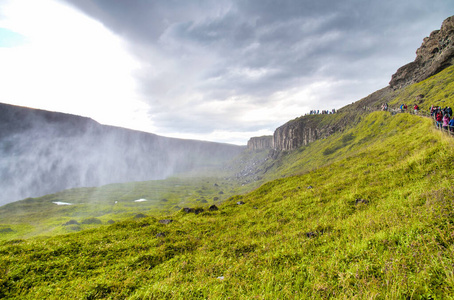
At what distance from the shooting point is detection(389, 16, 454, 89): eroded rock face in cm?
6900

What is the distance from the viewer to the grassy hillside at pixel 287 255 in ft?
19.3

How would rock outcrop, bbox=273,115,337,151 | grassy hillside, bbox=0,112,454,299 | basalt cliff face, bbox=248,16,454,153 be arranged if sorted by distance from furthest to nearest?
rock outcrop, bbox=273,115,337,151
basalt cliff face, bbox=248,16,454,153
grassy hillside, bbox=0,112,454,299

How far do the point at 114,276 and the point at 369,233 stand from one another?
12608 mm

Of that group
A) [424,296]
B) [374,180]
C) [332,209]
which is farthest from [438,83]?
[424,296]

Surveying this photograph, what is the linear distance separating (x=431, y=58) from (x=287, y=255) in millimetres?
119700

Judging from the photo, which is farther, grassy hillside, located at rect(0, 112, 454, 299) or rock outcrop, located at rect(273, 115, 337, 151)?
rock outcrop, located at rect(273, 115, 337, 151)

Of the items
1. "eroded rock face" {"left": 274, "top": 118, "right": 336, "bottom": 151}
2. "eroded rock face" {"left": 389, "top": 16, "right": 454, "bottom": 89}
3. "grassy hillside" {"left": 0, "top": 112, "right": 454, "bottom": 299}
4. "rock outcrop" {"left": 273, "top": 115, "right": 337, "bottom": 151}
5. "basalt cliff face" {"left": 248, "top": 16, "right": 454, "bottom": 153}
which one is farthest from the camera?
"rock outcrop" {"left": 273, "top": 115, "right": 337, "bottom": 151}

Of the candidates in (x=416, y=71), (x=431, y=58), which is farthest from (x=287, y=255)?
(x=416, y=71)

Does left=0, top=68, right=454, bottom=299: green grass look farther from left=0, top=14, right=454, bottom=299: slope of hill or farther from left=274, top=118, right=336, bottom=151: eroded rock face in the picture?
left=274, top=118, right=336, bottom=151: eroded rock face

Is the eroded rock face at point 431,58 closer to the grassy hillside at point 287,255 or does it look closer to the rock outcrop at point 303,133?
the rock outcrop at point 303,133

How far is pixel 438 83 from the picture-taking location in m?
54.4

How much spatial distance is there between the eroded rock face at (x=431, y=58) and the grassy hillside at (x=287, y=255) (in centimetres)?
8726

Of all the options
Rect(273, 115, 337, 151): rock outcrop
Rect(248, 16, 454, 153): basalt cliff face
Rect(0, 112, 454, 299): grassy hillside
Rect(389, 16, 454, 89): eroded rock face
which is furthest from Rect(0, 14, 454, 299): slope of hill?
Rect(273, 115, 337, 151): rock outcrop

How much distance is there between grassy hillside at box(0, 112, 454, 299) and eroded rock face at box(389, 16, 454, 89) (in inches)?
3435
